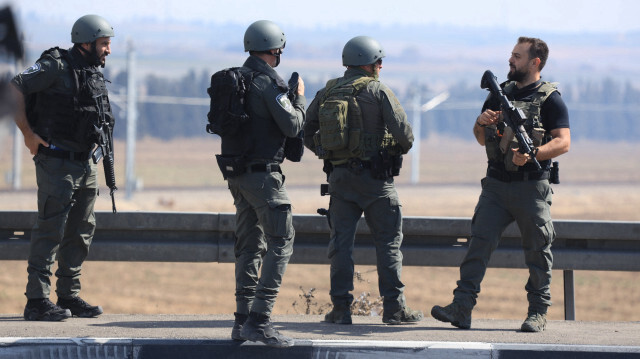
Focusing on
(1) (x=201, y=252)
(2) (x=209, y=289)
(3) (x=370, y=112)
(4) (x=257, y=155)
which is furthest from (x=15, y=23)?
(2) (x=209, y=289)

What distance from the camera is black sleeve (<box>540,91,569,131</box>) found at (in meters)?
6.04

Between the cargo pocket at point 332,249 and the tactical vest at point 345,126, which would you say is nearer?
the tactical vest at point 345,126

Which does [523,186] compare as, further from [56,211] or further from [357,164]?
[56,211]

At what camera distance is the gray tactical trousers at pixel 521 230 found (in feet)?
20.0

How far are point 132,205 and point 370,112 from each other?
4329 cm

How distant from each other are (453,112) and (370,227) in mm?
138615

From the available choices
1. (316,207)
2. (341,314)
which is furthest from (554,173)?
(316,207)

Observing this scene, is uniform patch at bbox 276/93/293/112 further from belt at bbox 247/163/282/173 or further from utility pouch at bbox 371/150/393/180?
utility pouch at bbox 371/150/393/180

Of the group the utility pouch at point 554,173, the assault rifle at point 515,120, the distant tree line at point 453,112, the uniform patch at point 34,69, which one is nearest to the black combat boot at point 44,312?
the uniform patch at point 34,69

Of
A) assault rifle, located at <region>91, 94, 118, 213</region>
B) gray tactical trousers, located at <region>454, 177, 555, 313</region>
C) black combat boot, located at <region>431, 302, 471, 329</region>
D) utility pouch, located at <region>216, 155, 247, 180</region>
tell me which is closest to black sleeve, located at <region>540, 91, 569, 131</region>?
gray tactical trousers, located at <region>454, 177, 555, 313</region>

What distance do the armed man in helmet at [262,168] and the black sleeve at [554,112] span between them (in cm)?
162

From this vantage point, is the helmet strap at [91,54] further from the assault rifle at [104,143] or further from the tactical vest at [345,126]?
the tactical vest at [345,126]

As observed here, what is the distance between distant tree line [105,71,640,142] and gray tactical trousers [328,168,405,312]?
101095 millimetres

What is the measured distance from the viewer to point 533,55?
6125mm
